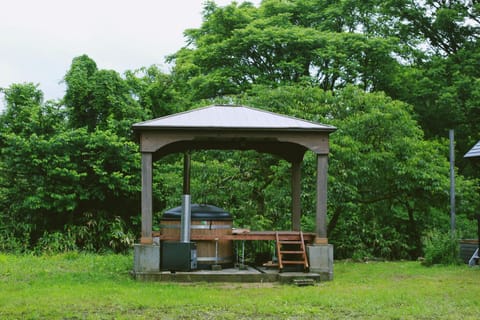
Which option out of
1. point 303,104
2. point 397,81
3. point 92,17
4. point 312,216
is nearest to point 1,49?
point 92,17

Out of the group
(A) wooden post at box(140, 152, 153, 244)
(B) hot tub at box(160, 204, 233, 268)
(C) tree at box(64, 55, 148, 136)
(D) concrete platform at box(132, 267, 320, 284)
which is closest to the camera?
(D) concrete platform at box(132, 267, 320, 284)

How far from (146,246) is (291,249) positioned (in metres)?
2.91

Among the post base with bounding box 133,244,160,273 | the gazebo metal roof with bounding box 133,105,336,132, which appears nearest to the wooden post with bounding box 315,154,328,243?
the gazebo metal roof with bounding box 133,105,336,132

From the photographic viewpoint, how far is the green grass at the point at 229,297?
7086 millimetres

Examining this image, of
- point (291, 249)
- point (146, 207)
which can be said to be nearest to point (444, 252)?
point (291, 249)

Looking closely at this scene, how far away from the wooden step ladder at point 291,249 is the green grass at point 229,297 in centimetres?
77

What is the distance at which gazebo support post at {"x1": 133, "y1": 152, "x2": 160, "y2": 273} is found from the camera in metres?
10.3

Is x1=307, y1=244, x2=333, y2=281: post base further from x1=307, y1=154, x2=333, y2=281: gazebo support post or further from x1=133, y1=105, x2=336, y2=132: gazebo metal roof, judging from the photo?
x1=133, y1=105, x2=336, y2=132: gazebo metal roof

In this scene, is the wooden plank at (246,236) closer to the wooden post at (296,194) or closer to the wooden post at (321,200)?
the wooden post at (321,200)

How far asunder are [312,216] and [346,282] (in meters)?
5.08

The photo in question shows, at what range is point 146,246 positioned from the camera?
10.4 meters

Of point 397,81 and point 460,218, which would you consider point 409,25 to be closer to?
point 397,81

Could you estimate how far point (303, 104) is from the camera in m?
15.1

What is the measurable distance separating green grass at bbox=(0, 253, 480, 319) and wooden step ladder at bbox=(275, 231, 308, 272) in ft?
2.54
